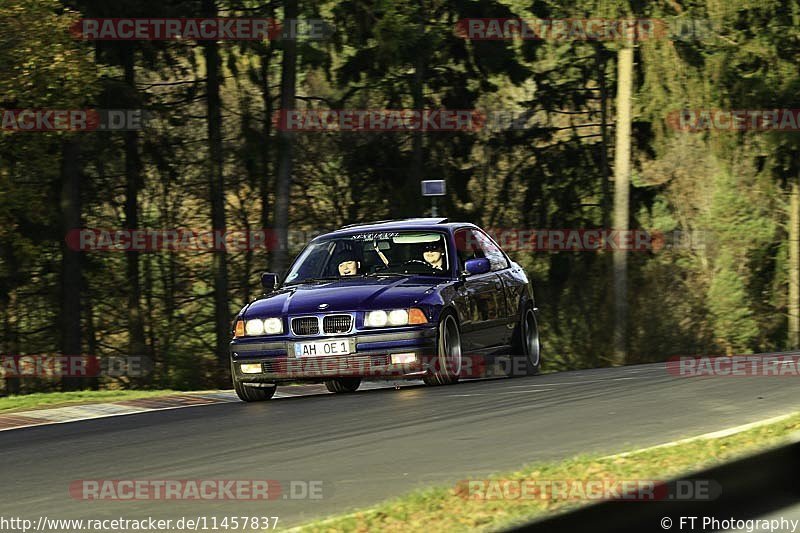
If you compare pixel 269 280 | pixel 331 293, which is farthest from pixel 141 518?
pixel 269 280

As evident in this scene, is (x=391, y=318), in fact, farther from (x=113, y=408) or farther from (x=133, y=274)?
(x=133, y=274)

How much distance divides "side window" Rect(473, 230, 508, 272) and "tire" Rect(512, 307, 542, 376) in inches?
24.9

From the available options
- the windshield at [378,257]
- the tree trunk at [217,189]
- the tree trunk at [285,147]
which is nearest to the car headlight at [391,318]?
the windshield at [378,257]

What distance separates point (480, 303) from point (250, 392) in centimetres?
250

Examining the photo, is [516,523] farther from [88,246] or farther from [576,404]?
[88,246]

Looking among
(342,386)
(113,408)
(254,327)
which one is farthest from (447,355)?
(113,408)

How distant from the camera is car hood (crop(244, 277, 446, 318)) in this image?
1245 centimetres

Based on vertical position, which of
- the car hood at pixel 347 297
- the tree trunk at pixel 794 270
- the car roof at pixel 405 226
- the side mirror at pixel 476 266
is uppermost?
the car roof at pixel 405 226

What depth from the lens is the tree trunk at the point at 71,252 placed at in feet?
92.9

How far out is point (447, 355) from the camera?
12.8 metres

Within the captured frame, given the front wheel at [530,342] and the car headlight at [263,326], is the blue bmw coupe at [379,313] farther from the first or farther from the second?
the front wheel at [530,342]

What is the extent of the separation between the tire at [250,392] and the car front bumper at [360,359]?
0.50 meters

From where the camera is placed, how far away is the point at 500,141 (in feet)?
121

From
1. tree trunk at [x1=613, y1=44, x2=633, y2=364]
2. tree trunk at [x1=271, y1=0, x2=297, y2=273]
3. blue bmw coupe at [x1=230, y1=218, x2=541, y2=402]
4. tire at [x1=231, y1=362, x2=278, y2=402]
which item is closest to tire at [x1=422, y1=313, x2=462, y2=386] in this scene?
blue bmw coupe at [x1=230, y1=218, x2=541, y2=402]
